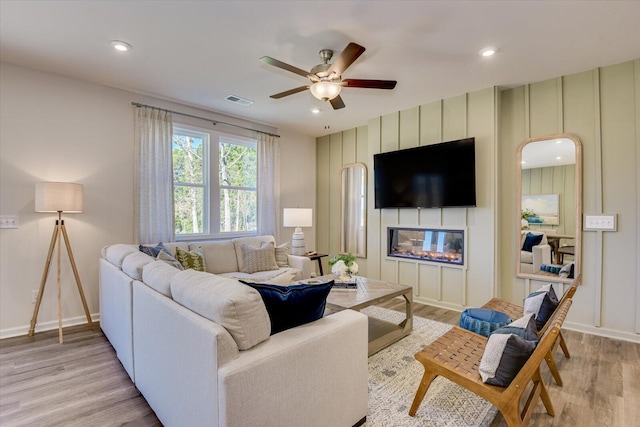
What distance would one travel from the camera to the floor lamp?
292 centimetres

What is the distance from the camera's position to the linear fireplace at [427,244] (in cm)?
402

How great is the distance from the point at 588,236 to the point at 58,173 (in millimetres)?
5841

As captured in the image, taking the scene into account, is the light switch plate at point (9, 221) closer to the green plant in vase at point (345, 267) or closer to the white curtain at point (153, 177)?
the white curtain at point (153, 177)

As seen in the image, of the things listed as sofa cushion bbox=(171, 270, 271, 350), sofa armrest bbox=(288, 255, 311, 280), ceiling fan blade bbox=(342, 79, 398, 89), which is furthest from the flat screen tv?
sofa cushion bbox=(171, 270, 271, 350)

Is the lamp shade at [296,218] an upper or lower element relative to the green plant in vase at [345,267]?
upper

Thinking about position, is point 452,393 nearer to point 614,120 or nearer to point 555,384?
point 555,384

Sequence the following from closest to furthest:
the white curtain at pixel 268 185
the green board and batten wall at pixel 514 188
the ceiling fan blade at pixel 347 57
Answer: the ceiling fan blade at pixel 347 57, the green board and batten wall at pixel 514 188, the white curtain at pixel 268 185

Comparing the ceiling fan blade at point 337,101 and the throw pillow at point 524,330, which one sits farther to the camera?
the ceiling fan blade at point 337,101

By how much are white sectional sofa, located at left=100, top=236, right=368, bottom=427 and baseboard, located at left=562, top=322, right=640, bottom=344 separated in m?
2.95

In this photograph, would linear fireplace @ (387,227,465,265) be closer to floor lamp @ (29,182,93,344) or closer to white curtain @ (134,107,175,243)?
white curtain @ (134,107,175,243)

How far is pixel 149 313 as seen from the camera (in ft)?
5.95

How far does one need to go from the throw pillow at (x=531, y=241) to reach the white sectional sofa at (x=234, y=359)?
2.89 metres


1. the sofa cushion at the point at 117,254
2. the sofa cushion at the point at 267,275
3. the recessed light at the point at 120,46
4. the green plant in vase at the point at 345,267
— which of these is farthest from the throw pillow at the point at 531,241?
the recessed light at the point at 120,46

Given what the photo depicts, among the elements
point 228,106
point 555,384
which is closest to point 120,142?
point 228,106
